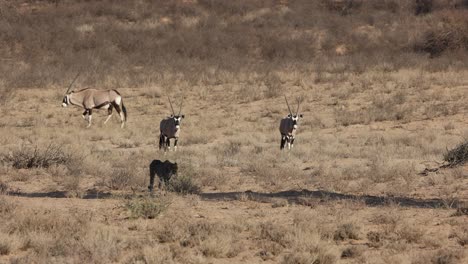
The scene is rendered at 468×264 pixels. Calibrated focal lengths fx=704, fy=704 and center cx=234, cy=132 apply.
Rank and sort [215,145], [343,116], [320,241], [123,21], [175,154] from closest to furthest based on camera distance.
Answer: [320,241]
[175,154]
[215,145]
[343,116]
[123,21]

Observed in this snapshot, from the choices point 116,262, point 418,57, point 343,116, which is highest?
point 418,57

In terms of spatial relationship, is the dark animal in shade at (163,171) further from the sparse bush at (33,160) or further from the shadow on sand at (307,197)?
the sparse bush at (33,160)

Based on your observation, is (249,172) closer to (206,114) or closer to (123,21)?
(206,114)

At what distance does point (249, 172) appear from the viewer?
583 inches

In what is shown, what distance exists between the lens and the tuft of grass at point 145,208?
978cm

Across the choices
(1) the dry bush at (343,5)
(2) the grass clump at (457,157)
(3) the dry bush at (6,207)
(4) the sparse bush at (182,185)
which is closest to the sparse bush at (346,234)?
(4) the sparse bush at (182,185)

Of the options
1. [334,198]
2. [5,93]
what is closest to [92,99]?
[5,93]

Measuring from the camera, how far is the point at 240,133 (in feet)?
77.5

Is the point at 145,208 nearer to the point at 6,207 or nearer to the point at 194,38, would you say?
the point at 6,207

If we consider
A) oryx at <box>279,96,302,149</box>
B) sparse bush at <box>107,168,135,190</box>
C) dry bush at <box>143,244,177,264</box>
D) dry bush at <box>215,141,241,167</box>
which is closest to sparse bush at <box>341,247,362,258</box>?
dry bush at <box>143,244,177,264</box>

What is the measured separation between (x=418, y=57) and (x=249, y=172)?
83.5 ft

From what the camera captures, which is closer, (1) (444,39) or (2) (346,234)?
(2) (346,234)

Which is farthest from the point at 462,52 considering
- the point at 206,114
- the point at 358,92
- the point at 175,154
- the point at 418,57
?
the point at 175,154

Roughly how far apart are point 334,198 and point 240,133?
12.2 m
